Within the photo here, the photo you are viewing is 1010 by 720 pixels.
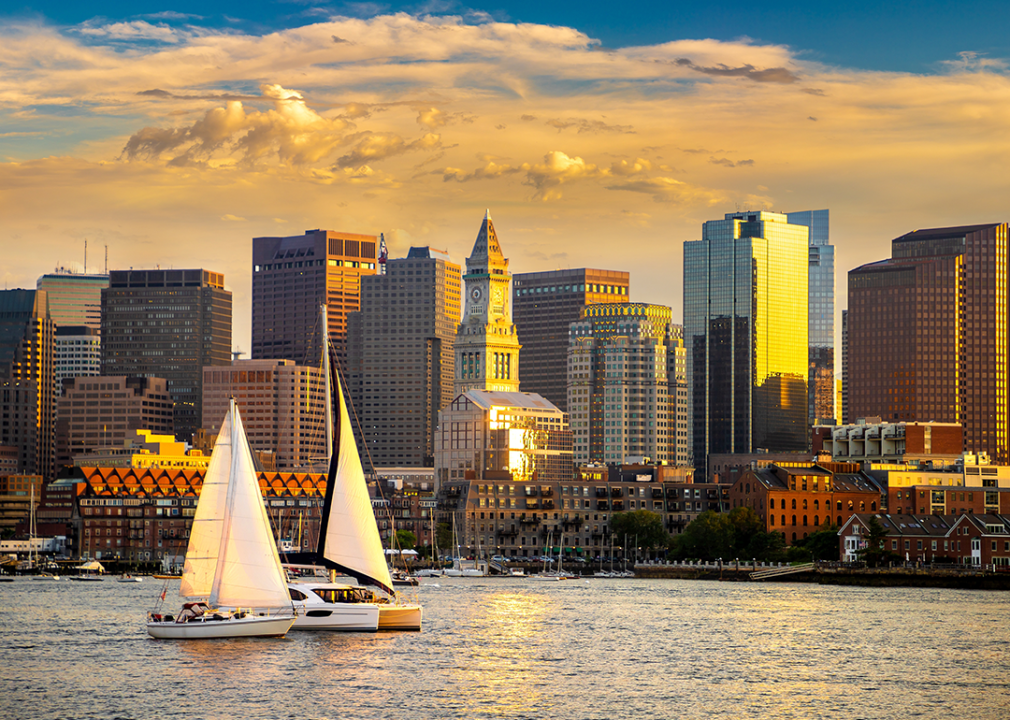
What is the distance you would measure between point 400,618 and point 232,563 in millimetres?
14442

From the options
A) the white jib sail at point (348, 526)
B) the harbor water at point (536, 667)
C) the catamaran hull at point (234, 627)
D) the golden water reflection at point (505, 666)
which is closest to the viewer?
the harbor water at point (536, 667)

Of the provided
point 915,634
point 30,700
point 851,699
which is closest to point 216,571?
point 30,700

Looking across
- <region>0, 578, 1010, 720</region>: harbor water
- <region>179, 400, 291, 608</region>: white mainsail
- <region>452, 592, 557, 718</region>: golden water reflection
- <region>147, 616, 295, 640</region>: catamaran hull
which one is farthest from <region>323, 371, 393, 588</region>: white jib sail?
<region>452, 592, 557, 718</region>: golden water reflection

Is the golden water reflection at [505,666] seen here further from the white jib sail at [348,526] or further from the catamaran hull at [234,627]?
the catamaran hull at [234,627]

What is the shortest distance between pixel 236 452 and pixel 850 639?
1714 inches

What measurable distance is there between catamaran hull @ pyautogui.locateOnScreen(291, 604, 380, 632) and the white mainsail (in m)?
3.75

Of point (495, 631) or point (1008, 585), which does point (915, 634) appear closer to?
point (495, 631)

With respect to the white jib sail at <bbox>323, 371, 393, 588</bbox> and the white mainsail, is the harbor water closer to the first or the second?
the white mainsail

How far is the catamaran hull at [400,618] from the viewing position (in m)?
103

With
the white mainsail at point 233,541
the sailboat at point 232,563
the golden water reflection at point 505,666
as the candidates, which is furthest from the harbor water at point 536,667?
the white mainsail at point 233,541

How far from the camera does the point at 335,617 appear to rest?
9994 centimetres

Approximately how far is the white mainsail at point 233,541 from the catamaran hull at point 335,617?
3747mm

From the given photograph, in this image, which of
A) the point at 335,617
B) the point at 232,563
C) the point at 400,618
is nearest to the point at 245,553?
the point at 232,563

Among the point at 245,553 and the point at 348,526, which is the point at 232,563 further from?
the point at 348,526
